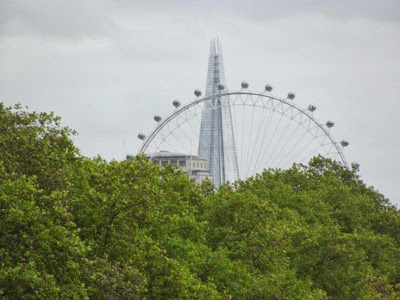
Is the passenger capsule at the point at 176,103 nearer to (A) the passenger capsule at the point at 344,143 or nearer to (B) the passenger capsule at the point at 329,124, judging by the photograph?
(B) the passenger capsule at the point at 329,124

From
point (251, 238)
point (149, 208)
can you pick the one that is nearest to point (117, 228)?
point (149, 208)

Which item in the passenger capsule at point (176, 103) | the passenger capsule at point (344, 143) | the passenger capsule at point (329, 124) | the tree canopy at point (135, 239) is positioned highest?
the passenger capsule at point (329, 124)

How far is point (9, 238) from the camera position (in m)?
49.6

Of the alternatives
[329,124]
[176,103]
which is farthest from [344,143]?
[176,103]

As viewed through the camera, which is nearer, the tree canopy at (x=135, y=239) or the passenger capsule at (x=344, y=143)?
the tree canopy at (x=135, y=239)

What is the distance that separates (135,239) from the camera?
56750 millimetres

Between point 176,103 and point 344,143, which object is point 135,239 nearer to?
point 176,103

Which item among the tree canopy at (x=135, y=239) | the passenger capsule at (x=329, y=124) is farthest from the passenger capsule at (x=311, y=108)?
the tree canopy at (x=135, y=239)

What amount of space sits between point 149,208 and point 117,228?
1.72 metres

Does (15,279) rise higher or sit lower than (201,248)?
lower

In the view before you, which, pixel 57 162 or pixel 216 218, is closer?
pixel 57 162

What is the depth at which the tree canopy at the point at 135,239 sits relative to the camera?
49.7 m

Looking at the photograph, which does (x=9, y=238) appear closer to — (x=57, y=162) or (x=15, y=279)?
(x=15, y=279)

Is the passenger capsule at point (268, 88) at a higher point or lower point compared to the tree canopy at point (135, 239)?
higher
